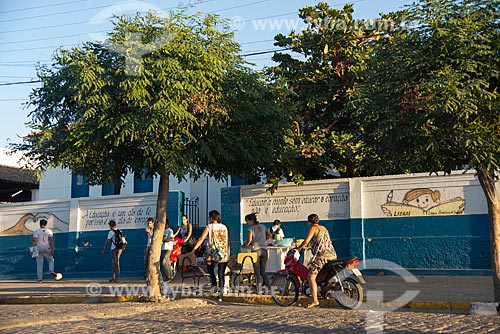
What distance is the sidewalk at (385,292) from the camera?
11750 millimetres

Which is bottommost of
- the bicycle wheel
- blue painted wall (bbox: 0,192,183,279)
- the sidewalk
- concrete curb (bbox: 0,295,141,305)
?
concrete curb (bbox: 0,295,141,305)

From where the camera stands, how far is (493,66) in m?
10.1

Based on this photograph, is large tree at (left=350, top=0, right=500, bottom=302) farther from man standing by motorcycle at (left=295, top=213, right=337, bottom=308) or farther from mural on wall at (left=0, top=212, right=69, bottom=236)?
mural on wall at (left=0, top=212, right=69, bottom=236)

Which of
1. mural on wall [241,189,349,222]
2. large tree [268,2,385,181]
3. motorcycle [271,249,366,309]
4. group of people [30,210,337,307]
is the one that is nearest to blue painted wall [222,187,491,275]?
mural on wall [241,189,349,222]

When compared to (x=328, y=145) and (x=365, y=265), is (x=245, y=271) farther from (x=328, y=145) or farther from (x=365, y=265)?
(x=328, y=145)

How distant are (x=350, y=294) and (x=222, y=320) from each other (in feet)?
8.20

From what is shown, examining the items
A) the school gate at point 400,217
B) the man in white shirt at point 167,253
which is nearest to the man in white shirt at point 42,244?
the man in white shirt at point 167,253

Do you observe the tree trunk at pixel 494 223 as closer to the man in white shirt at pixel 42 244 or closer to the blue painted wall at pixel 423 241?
the blue painted wall at pixel 423 241

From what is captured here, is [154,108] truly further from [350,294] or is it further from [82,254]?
[82,254]

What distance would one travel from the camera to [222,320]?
10055 mm

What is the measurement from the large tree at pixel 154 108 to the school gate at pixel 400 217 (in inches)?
174

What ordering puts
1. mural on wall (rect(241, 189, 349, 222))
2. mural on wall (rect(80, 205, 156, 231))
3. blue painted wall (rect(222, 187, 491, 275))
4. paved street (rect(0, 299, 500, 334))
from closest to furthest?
paved street (rect(0, 299, 500, 334)) → blue painted wall (rect(222, 187, 491, 275)) → mural on wall (rect(241, 189, 349, 222)) → mural on wall (rect(80, 205, 156, 231))

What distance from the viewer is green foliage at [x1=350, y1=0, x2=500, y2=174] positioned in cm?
991

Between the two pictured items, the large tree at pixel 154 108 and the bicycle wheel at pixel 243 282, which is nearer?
the large tree at pixel 154 108
